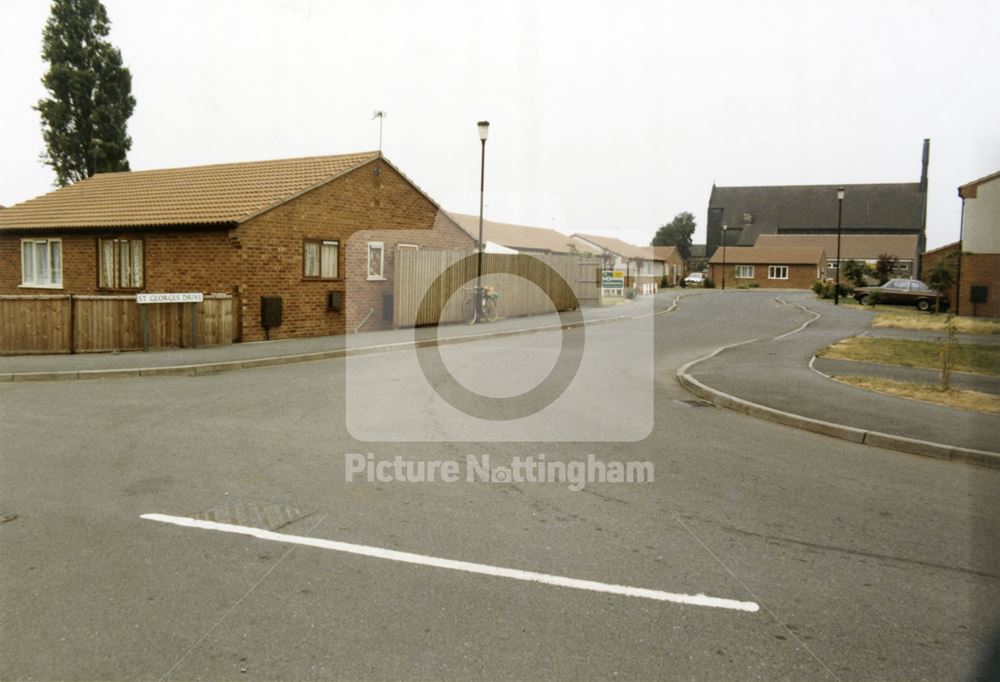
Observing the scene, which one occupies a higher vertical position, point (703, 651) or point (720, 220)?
point (720, 220)

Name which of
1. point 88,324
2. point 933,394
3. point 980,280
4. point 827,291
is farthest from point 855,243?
point 88,324

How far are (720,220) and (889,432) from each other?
102 m

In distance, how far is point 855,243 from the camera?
85938 mm

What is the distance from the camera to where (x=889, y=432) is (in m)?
8.44

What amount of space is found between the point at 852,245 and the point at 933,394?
8268cm

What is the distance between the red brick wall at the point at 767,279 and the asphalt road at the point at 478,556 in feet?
238

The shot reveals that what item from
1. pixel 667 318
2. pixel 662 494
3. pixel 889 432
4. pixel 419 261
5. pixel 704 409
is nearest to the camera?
pixel 662 494

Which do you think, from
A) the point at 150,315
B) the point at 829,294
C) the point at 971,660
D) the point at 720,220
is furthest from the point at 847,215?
the point at 971,660

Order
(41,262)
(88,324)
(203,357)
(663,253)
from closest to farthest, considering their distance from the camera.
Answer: (203,357) → (88,324) → (41,262) → (663,253)

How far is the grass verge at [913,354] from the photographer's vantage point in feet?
49.0

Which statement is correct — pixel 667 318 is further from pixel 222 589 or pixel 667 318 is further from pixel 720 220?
pixel 720 220

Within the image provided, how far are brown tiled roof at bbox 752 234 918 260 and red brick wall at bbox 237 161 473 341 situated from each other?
70.0 m

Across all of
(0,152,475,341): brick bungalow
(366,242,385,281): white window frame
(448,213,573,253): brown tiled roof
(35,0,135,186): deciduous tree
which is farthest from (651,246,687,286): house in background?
(0,152,475,341): brick bungalow

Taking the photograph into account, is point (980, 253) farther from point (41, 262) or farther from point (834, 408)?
point (41, 262)
